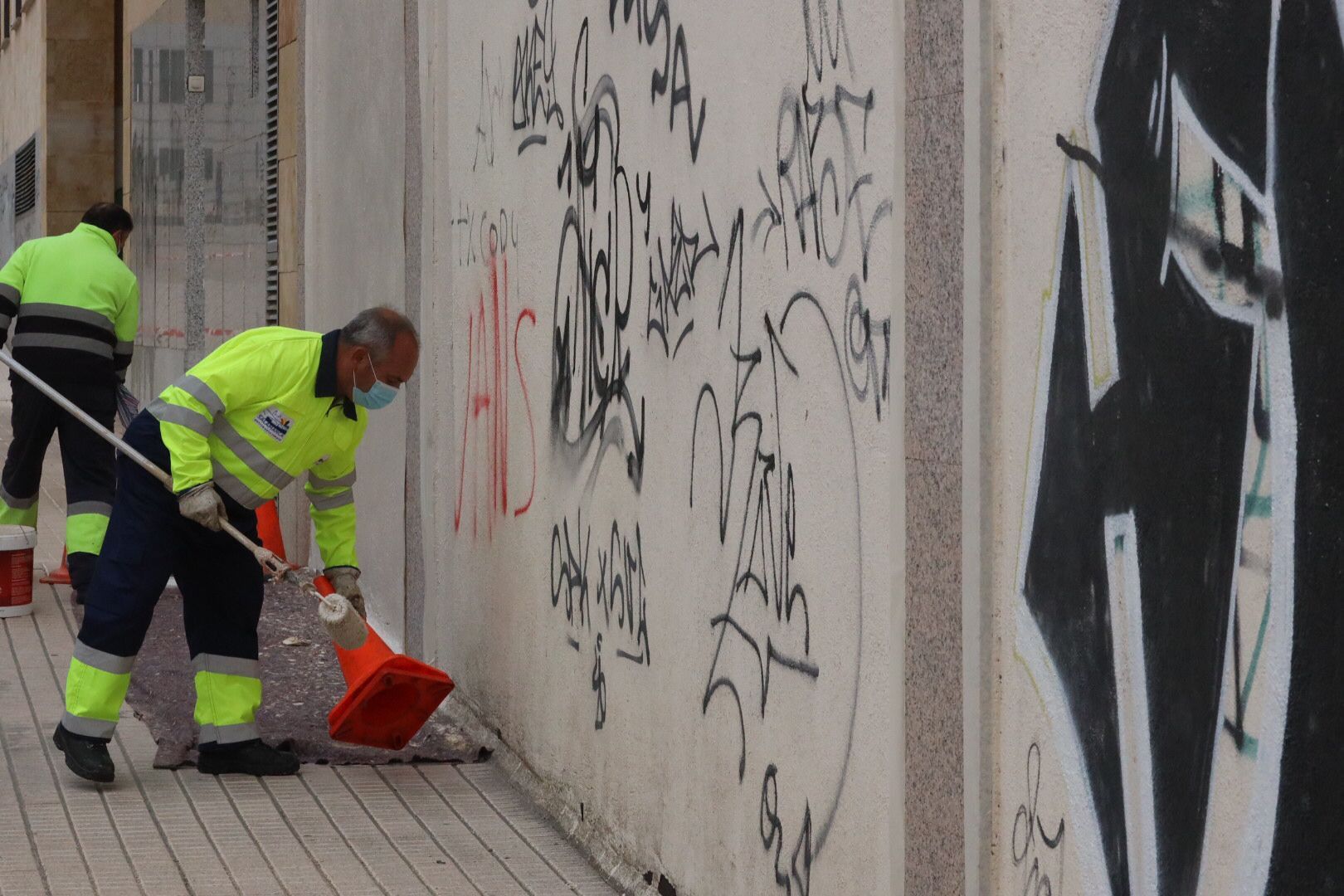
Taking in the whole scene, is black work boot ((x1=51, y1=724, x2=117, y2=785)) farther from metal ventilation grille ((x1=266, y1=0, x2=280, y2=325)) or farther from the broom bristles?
metal ventilation grille ((x1=266, y1=0, x2=280, y2=325))

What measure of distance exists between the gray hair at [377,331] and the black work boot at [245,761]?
4.44 ft

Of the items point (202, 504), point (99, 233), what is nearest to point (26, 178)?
point (99, 233)

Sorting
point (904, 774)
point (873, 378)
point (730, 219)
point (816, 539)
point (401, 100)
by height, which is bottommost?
point (904, 774)

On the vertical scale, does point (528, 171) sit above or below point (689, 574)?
above

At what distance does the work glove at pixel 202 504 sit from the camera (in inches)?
218

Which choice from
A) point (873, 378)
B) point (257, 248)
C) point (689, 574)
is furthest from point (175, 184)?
point (873, 378)

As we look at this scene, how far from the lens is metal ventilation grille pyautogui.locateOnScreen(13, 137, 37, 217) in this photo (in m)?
25.6

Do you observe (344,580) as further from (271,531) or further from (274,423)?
(271,531)

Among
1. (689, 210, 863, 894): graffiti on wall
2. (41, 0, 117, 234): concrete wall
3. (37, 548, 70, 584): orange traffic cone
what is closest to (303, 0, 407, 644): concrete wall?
(37, 548, 70, 584): orange traffic cone

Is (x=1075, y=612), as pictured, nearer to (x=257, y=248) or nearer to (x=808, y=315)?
(x=808, y=315)

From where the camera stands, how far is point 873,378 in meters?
3.42

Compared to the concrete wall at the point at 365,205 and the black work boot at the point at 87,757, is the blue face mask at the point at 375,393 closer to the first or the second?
the black work boot at the point at 87,757

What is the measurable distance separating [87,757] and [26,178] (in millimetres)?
22965

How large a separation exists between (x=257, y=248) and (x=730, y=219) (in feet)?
25.4
